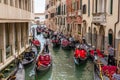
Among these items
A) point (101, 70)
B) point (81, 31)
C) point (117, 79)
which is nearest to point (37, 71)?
Result: point (101, 70)

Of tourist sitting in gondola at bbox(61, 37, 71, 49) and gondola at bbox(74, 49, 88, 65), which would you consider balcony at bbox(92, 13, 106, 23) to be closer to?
gondola at bbox(74, 49, 88, 65)

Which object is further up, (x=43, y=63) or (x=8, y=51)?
(x=8, y=51)

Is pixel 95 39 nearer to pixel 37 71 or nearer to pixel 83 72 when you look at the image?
pixel 83 72

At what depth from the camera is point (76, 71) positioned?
17.3 metres

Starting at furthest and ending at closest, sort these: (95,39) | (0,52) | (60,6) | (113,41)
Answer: (60,6) < (95,39) < (113,41) < (0,52)

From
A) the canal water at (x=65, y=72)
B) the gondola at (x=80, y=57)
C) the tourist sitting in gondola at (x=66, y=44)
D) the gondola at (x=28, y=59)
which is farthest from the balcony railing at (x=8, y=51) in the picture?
the tourist sitting in gondola at (x=66, y=44)

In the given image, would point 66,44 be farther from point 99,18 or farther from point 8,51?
point 8,51

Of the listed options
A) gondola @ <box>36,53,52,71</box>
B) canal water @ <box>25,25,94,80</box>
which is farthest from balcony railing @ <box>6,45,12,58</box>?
gondola @ <box>36,53,52,71</box>

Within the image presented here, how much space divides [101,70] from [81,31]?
17.3m

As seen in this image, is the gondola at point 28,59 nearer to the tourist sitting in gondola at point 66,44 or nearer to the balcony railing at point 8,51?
the balcony railing at point 8,51

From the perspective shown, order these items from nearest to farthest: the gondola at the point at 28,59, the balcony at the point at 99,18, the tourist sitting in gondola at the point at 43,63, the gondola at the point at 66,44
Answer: the tourist sitting in gondola at the point at 43,63
the gondola at the point at 28,59
the balcony at the point at 99,18
the gondola at the point at 66,44

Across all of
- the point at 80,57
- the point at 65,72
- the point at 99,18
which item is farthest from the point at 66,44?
the point at 65,72

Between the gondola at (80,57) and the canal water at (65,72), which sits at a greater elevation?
the gondola at (80,57)

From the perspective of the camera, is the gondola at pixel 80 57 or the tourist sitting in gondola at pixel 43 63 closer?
the tourist sitting in gondola at pixel 43 63
